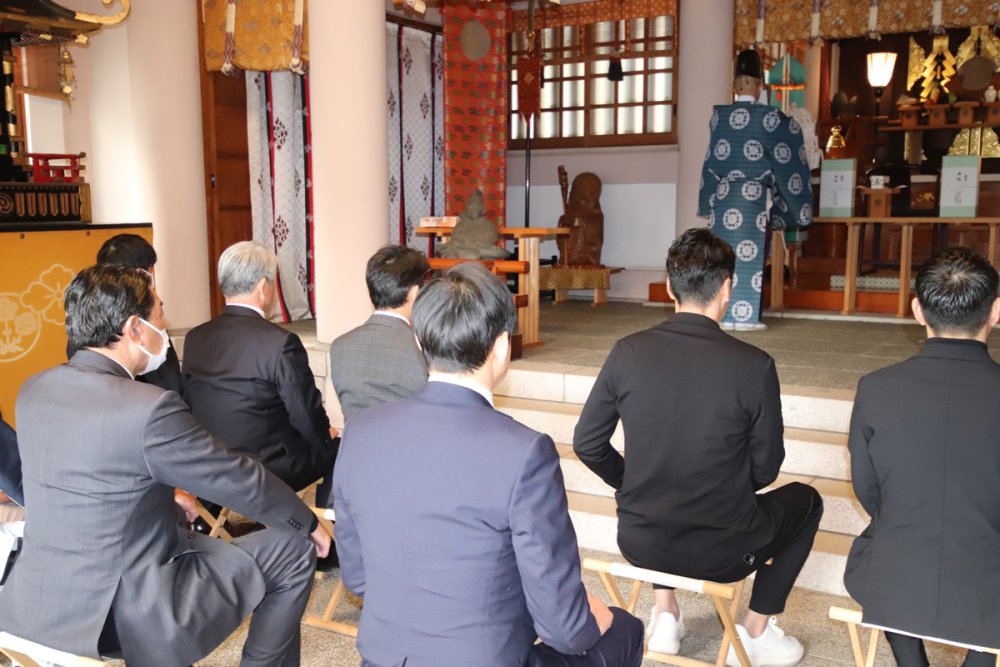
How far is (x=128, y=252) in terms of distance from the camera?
3514mm

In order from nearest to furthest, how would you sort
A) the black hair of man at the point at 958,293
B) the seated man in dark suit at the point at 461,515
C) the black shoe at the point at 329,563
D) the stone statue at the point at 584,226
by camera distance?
1. the seated man in dark suit at the point at 461,515
2. the black hair of man at the point at 958,293
3. the black shoe at the point at 329,563
4. the stone statue at the point at 584,226

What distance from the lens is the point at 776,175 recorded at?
6.14 m

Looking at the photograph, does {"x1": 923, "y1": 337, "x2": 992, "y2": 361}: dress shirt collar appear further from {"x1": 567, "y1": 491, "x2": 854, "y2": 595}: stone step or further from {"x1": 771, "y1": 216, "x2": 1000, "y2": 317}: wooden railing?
{"x1": 771, "y1": 216, "x2": 1000, "y2": 317}: wooden railing

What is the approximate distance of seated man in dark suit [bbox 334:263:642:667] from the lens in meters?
1.48

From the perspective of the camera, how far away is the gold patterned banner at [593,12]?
757cm

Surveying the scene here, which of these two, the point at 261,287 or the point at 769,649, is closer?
the point at 769,649

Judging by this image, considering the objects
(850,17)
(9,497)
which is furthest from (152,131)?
(850,17)

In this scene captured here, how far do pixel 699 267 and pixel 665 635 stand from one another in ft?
3.58

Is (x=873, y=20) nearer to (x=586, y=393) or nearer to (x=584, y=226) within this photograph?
(x=584, y=226)

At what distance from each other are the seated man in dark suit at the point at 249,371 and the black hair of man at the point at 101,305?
2.99 ft

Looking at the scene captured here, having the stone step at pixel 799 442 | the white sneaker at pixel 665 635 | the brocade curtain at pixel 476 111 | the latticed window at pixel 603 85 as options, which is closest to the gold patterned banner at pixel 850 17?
the latticed window at pixel 603 85

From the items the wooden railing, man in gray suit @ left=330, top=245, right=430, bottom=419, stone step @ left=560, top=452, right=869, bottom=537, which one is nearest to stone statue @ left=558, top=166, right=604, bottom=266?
the wooden railing

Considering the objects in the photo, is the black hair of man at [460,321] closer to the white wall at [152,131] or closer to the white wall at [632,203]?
the white wall at [152,131]

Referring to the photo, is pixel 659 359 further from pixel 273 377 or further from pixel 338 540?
pixel 273 377
